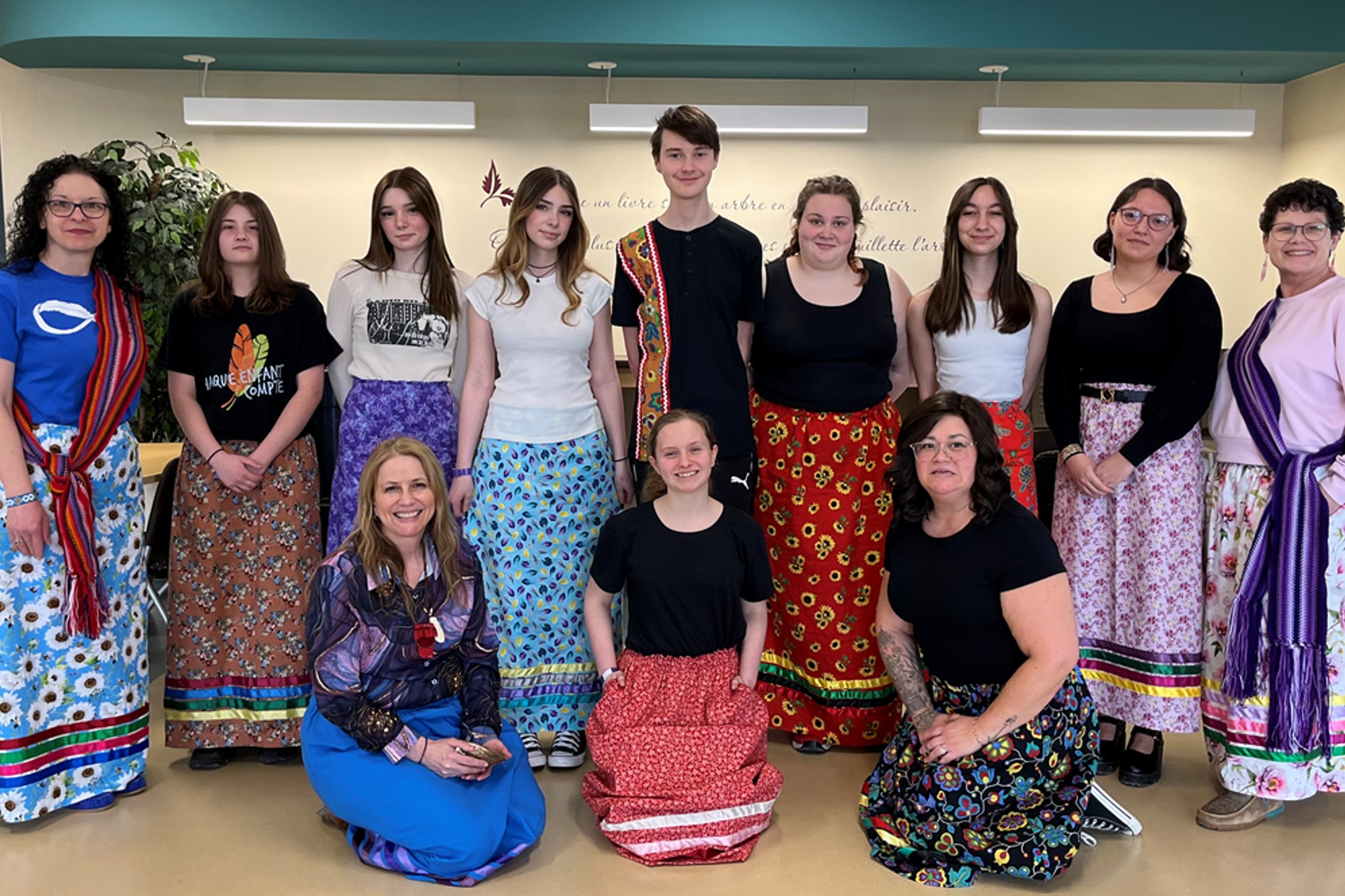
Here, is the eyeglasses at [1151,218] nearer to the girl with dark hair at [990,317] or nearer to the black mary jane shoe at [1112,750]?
the girl with dark hair at [990,317]

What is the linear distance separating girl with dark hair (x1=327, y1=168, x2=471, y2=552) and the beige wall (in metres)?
3.87

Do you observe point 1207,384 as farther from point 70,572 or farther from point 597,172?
point 597,172

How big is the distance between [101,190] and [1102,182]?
5938 millimetres

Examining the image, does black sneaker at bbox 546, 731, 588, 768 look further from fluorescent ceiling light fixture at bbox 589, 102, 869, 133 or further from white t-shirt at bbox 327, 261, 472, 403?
fluorescent ceiling light fixture at bbox 589, 102, 869, 133

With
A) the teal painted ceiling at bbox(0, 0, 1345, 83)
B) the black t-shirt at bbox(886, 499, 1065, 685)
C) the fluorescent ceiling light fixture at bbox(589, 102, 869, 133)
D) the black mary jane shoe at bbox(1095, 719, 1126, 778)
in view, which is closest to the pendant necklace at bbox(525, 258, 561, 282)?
the black t-shirt at bbox(886, 499, 1065, 685)

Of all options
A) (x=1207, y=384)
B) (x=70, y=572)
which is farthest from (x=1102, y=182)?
(x=70, y=572)

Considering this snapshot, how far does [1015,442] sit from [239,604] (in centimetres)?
212

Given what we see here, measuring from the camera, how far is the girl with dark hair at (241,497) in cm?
288

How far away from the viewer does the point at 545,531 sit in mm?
2918

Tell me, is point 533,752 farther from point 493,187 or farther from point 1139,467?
point 493,187

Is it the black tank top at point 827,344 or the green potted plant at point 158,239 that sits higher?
the green potted plant at point 158,239

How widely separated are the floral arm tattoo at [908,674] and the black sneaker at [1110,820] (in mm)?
434

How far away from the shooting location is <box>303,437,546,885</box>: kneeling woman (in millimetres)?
2332

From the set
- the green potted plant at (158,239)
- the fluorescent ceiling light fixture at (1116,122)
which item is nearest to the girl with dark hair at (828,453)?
the green potted plant at (158,239)
